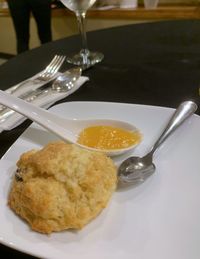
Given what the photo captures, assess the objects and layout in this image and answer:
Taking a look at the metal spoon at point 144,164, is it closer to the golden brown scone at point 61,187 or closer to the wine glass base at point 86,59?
the golden brown scone at point 61,187

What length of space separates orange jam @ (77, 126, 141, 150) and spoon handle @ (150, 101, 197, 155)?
34 millimetres

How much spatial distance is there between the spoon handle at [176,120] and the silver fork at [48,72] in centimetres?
36

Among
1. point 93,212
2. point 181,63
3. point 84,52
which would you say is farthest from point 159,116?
point 84,52

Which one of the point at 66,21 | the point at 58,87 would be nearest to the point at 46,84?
the point at 58,87

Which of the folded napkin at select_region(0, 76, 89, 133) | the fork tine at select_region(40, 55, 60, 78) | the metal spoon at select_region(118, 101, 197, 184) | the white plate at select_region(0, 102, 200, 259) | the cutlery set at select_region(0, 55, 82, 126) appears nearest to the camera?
the white plate at select_region(0, 102, 200, 259)

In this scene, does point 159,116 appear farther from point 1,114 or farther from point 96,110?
point 1,114

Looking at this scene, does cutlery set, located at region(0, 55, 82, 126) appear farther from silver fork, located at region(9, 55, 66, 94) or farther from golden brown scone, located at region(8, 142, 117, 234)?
golden brown scone, located at region(8, 142, 117, 234)

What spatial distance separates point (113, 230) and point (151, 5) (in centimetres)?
199

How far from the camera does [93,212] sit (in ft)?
1.27

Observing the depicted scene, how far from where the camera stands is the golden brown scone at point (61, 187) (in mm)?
374

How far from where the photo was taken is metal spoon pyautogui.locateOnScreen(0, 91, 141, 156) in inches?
21.5

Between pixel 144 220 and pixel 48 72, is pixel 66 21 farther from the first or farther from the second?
pixel 144 220

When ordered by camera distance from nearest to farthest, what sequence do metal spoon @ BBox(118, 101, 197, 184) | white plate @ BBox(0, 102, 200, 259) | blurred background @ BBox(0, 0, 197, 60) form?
white plate @ BBox(0, 102, 200, 259)
metal spoon @ BBox(118, 101, 197, 184)
blurred background @ BBox(0, 0, 197, 60)

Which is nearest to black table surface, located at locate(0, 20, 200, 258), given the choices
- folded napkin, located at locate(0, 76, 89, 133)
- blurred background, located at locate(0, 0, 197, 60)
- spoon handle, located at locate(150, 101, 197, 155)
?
folded napkin, located at locate(0, 76, 89, 133)
